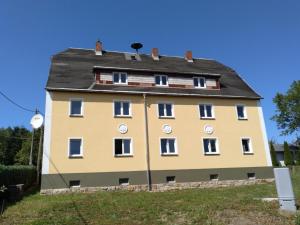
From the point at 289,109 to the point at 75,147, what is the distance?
50.5 meters

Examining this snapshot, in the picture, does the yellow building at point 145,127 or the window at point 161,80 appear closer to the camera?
the yellow building at point 145,127

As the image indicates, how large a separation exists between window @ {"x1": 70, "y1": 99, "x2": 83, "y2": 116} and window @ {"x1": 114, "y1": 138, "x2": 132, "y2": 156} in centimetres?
343

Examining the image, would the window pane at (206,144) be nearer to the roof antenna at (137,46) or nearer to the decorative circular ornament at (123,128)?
the decorative circular ornament at (123,128)

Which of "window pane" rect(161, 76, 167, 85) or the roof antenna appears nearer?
"window pane" rect(161, 76, 167, 85)

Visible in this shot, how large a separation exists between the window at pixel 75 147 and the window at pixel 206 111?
396 inches

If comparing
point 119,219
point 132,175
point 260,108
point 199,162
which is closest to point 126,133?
point 132,175

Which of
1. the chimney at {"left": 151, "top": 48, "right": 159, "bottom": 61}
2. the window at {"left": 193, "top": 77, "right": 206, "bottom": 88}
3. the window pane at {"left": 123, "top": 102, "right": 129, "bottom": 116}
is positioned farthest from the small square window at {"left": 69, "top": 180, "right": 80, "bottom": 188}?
the chimney at {"left": 151, "top": 48, "right": 159, "bottom": 61}

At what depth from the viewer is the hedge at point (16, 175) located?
1548 cm

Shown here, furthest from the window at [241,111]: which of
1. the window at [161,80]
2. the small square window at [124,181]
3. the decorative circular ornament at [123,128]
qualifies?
the small square window at [124,181]

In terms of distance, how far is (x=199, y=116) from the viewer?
896 inches

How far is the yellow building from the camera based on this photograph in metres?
19.5

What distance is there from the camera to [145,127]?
21.2 metres

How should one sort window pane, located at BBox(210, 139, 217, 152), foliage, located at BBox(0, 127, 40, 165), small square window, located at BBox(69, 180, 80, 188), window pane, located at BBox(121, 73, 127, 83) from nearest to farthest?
small square window, located at BBox(69, 180, 80, 188)
window pane, located at BBox(210, 139, 217, 152)
window pane, located at BBox(121, 73, 127, 83)
foliage, located at BBox(0, 127, 40, 165)

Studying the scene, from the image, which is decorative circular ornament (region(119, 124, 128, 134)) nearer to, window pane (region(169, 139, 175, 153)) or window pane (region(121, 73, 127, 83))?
window pane (region(169, 139, 175, 153))
